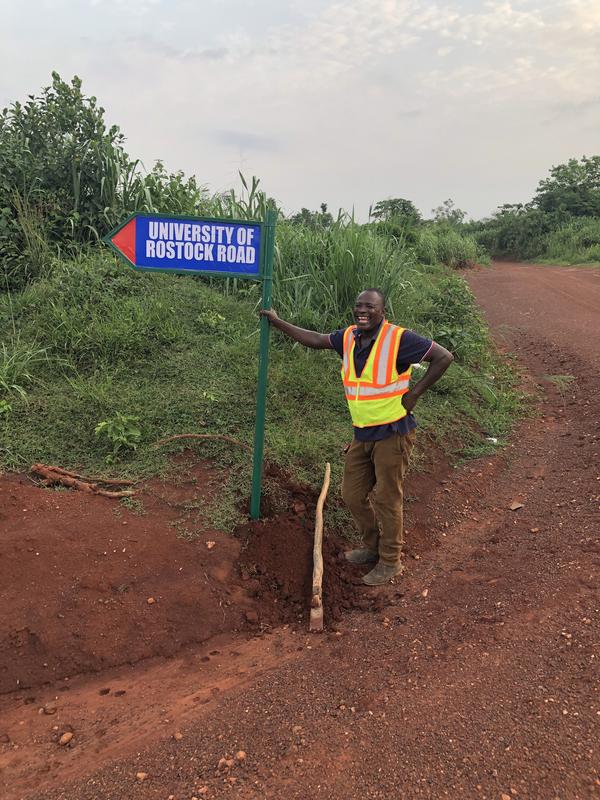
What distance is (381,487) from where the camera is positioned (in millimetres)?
2973

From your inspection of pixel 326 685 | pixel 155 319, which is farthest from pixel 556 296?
pixel 326 685

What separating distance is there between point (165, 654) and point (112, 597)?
40cm

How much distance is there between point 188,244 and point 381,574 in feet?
6.83

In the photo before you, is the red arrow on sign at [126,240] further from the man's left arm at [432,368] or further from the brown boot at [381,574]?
the brown boot at [381,574]

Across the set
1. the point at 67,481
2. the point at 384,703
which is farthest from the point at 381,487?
the point at 67,481

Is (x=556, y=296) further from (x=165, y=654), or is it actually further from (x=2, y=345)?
(x=165, y=654)

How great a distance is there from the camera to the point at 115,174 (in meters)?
6.27

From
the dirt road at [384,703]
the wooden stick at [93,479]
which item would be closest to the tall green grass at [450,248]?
the wooden stick at [93,479]

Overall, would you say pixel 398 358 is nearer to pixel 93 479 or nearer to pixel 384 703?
pixel 384 703

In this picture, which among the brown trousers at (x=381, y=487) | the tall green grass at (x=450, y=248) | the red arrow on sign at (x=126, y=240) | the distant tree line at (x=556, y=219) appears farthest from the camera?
the distant tree line at (x=556, y=219)

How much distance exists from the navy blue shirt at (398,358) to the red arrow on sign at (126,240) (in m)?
1.14

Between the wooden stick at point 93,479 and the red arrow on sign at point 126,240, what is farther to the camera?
the wooden stick at point 93,479

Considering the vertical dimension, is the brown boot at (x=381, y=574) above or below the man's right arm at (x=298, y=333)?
below

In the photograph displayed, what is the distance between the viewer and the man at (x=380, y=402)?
9.09 feet
